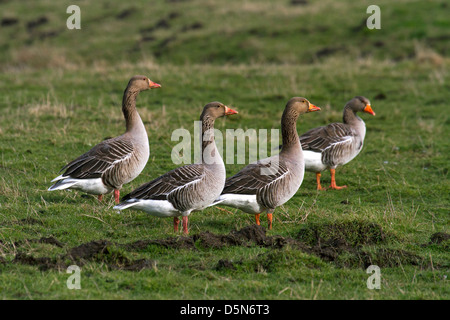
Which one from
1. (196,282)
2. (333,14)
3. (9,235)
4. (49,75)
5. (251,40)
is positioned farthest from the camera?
(333,14)

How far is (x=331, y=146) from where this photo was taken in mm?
12461

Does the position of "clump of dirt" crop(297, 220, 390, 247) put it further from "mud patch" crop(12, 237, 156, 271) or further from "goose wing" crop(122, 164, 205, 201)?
"mud patch" crop(12, 237, 156, 271)

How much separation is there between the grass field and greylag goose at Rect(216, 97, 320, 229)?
40cm

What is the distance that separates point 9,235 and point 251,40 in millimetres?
22971

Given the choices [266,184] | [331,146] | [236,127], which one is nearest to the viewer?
[266,184]

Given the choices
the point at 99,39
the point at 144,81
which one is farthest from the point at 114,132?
the point at 99,39

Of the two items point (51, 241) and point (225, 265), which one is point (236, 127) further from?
point (225, 265)

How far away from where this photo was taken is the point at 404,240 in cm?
862

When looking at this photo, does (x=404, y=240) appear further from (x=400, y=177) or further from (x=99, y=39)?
(x=99, y=39)

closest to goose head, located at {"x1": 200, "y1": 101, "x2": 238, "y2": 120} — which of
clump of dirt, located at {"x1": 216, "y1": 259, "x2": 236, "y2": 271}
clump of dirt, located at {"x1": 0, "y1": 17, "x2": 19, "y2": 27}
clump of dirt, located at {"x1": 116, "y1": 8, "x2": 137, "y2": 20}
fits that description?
clump of dirt, located at {"x1": 216, "y1": 259, "x2": 236, "y2": 271}

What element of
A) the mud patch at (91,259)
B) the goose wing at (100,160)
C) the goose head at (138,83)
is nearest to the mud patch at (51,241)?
the mud patch at (91,259)

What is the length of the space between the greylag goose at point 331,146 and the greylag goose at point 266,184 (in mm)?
2708

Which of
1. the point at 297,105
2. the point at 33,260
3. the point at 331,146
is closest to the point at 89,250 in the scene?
the point at 33,260

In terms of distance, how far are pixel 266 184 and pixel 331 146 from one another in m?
3.91
